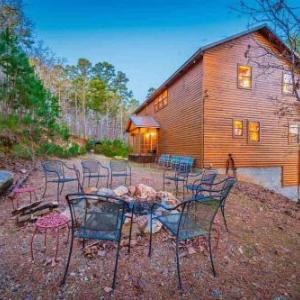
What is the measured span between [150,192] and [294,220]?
11.0 feet

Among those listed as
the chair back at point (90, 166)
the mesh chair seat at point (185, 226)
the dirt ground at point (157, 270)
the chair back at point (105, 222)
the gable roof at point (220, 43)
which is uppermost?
the gable roof at point (220, 43)

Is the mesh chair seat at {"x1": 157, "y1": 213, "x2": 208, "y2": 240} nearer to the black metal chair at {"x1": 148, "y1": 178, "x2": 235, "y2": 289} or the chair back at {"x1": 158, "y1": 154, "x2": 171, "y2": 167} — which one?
the black metal chair at {"x1": 148, "y1": 178, "x2": 235, "y2": 289}

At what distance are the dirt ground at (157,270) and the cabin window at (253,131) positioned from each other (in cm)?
776

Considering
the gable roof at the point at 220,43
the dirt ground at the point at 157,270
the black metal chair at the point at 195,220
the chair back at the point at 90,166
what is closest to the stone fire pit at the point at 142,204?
the dirt ground at the point at 157,270

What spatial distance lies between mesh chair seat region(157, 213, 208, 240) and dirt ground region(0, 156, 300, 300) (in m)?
0.47

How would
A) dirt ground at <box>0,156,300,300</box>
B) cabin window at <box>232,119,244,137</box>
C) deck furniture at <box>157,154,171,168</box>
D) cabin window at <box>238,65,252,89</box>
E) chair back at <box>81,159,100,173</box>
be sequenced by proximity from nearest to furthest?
dirt ground at <box>0,156,300,300</box>
chair back at <box>81,159,100,173</box>
cabin window at <box>232,119,244,137</box>
cabin window at <box>238,65,252,89</box>
deck furniture at <box>157,154,171,168</box>

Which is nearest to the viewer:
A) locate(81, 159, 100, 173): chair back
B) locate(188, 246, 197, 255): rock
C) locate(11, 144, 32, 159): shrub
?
locate(188, 246, 197, 255): rock

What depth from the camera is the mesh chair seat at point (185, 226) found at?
2.58m

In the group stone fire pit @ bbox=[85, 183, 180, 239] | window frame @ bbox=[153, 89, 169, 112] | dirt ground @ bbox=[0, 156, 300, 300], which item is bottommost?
dirt ground @ bbox=[0, 156, 300, 300]

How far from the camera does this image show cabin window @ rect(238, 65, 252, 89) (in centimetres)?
1070

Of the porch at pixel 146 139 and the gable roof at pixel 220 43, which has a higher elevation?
the gable roof at pixel 220 43

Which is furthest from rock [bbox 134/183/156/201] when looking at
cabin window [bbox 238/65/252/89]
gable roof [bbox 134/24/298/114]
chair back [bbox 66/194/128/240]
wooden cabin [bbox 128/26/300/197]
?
cabin window [bbox 238/65/252/89]

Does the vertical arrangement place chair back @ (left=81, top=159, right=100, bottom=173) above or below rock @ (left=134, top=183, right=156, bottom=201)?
above

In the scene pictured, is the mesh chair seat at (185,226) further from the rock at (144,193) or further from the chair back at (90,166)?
the chair back at (90,166)
